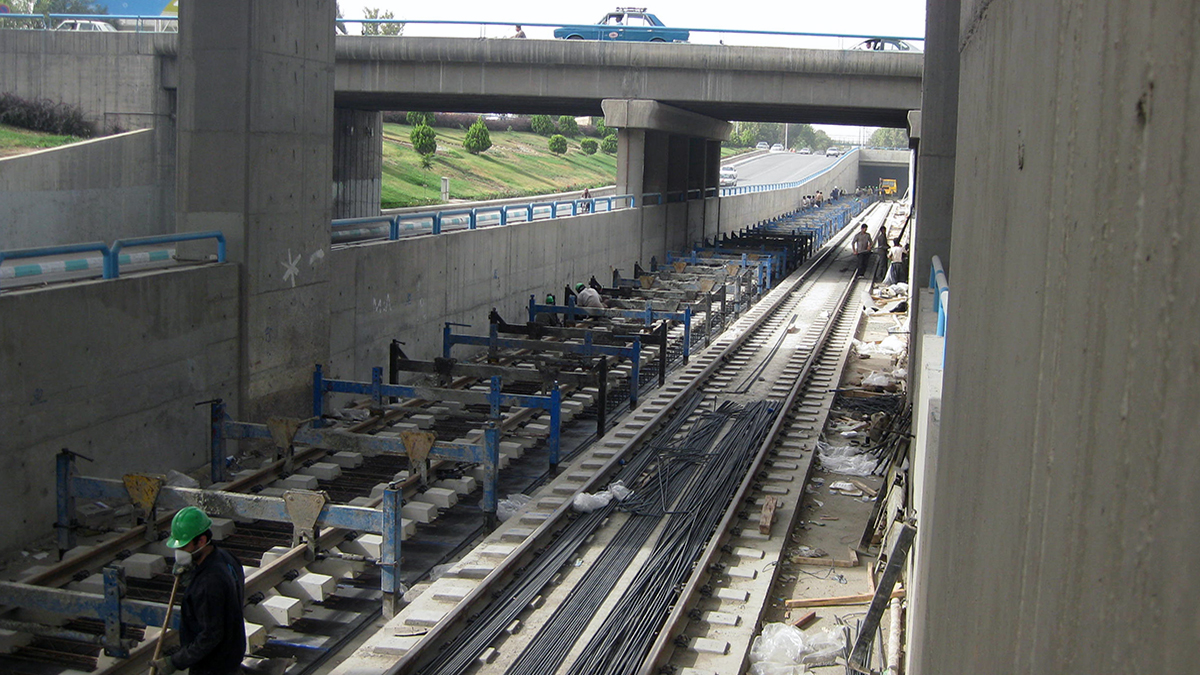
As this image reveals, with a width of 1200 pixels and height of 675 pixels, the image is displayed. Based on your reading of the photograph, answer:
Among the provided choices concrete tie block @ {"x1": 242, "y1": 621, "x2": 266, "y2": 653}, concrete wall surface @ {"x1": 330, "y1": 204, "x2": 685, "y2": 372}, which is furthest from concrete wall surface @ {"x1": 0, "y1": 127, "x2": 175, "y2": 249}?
concrete tie block @ {"x1": 242, "y1": 621, "x2": 266, "y2": 653}

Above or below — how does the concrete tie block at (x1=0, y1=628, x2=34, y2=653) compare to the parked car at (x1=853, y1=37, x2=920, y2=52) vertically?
below

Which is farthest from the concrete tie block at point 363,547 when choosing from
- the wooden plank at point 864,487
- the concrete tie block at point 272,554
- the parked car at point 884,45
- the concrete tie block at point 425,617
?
the parked car at point 884,45

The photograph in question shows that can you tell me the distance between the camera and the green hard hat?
5887mm

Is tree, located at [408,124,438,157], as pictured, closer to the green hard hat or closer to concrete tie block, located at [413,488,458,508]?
concrete tie block, located at [413,488,458,508]

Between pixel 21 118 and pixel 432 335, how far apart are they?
55.8 feet

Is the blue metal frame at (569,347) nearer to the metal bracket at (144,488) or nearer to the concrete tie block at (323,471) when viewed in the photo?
the concrete tie block at (323,471)

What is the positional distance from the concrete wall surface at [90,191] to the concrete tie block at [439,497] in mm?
15918

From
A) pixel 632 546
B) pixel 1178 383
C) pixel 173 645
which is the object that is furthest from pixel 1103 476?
pixel 632 546

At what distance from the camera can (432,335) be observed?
19.8 meters

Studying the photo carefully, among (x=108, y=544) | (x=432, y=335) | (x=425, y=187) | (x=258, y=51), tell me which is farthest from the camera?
(x=425, y=187)

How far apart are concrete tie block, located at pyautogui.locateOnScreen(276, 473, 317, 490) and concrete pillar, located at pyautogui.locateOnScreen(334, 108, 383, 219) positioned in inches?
894

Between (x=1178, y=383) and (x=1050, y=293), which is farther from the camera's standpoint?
(x=1050, y=293)

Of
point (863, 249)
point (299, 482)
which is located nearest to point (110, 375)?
point (299, 482)

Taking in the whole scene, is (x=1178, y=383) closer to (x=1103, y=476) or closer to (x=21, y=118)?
(x=1103, y=476)
